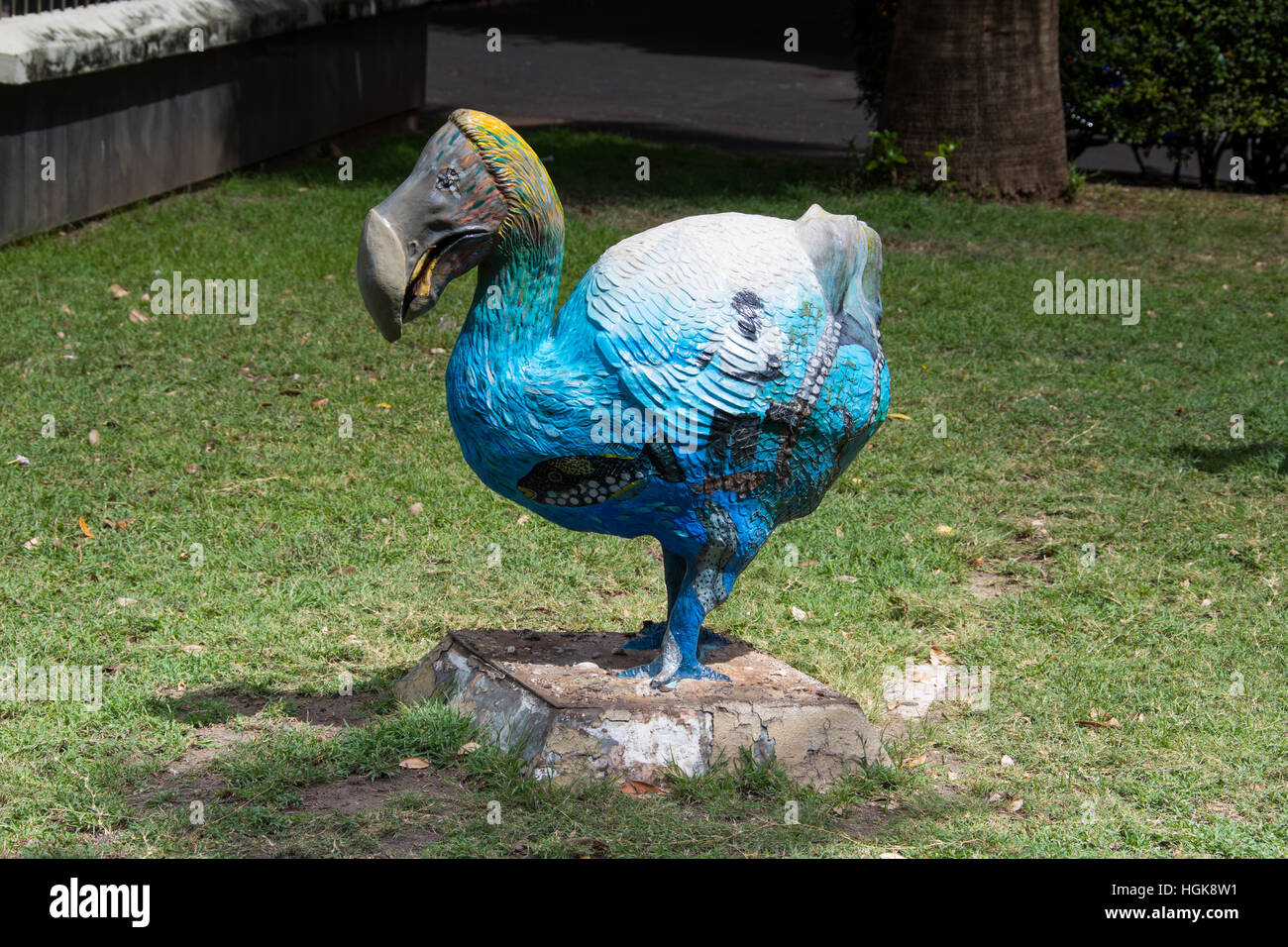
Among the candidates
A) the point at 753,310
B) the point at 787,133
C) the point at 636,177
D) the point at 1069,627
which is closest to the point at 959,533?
the point at 1069,627

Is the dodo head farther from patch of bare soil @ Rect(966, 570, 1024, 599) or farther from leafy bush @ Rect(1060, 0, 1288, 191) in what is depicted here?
leafy bush @ Rect(1060, 0, 1288, 191)

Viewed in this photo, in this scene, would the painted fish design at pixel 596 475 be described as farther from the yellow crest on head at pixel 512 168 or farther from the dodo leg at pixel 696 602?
the yellow crest on head at pixel 512 168

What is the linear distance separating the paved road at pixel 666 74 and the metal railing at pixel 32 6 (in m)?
6.16

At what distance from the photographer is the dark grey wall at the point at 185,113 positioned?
988 cm

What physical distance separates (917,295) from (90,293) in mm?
5466

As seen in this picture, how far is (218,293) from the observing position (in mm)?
9781

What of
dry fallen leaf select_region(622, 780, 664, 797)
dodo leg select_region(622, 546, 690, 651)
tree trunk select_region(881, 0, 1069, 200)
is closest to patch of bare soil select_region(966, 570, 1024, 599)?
dodo leg select_region(622, 546, 690, 651)

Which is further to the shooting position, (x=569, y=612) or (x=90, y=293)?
(x=90, y=293)

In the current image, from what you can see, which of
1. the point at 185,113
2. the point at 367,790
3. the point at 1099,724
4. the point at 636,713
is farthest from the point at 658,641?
the point at 185,113

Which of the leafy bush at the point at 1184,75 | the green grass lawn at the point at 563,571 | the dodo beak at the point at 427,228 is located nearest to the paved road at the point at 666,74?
the leafy bush at the point at 1184,75

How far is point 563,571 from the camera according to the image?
21.1ft

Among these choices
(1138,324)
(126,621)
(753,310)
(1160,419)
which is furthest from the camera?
(1138,324)

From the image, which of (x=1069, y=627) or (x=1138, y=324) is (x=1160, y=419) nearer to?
(x=1138, y=324)

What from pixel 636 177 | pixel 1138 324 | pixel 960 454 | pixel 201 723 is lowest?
pixel 201 723
